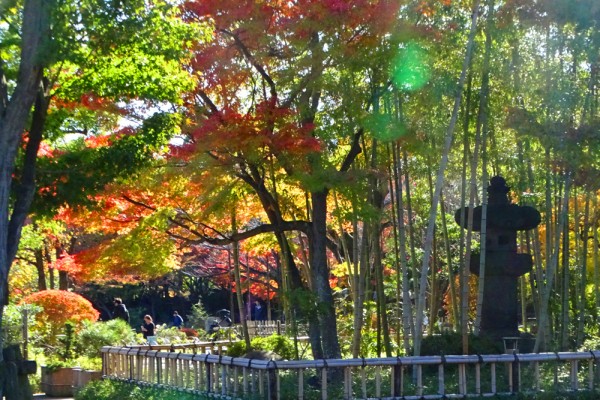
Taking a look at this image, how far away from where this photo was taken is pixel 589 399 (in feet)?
25.7

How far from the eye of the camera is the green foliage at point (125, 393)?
27.7ft

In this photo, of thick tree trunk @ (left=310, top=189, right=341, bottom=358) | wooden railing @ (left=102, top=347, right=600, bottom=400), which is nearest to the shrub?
thick tree trunk @ (left=310, top=189, right=341, bottom=358)

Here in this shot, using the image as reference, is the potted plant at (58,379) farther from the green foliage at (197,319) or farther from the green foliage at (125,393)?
the green foliage at (197,319)

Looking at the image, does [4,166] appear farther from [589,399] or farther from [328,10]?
[589,399]

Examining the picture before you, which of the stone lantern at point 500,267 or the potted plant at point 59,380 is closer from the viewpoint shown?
the stone lantern at point 500,267

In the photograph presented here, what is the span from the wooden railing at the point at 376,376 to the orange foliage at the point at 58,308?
684 centimetres

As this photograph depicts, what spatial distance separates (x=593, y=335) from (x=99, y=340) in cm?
765

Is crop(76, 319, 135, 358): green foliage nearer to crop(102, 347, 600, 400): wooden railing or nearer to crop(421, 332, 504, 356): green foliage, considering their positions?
crop(102, 347, 600, 400): wooden railing

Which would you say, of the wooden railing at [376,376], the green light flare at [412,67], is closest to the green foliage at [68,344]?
the wooden railing at [376,376]

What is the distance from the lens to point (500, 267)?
10641mm

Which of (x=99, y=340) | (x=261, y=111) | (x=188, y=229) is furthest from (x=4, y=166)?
(x=99, y=340)

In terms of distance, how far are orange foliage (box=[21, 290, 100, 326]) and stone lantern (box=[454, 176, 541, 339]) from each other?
306 inches

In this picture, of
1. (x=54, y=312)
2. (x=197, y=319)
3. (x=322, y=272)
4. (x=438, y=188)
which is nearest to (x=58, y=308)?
(x=54, y=312)

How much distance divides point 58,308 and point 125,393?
22.9 ft
